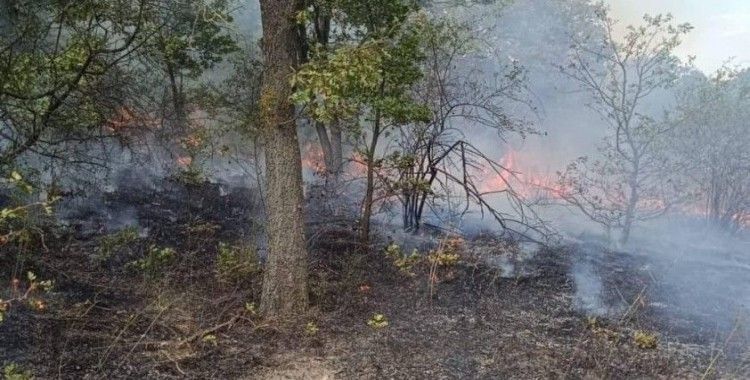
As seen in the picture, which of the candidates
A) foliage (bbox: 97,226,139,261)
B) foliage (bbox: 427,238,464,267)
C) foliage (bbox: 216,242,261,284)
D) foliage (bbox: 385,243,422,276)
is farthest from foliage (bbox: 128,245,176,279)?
foliage (bbox: 427,238,464,267)

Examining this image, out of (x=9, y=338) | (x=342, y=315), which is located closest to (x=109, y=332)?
(x=9, y=338)

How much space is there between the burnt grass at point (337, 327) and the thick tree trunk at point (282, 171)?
369 millimetres

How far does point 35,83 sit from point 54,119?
1.17 m

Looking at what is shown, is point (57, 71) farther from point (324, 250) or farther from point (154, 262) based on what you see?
point (324, 250)

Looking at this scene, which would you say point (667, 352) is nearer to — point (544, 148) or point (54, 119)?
point (54, 119)

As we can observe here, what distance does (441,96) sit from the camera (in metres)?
10.2

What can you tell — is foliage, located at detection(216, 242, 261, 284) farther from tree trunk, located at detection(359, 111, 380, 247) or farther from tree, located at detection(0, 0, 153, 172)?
tree, located at detection(0, 0, 153, 172)

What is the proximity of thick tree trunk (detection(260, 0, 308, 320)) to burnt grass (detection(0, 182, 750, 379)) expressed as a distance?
0.37 meters

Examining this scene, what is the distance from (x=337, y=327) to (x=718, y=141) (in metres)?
11.5

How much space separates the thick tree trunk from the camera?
20.4 feet

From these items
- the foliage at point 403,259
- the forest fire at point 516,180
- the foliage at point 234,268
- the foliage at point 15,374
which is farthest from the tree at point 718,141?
the foliage at point 15,374

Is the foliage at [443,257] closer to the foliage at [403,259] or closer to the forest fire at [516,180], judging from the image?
the foliage at [403,259]

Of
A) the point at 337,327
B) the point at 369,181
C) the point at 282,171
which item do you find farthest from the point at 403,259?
the point at 282,171

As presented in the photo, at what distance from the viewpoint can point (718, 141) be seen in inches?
534
